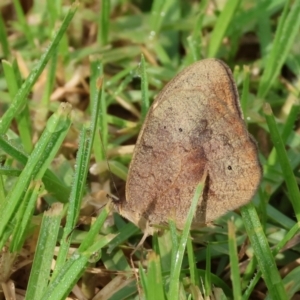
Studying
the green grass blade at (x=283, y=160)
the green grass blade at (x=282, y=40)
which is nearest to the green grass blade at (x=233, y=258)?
the green grass blade at (x=283, y=160)

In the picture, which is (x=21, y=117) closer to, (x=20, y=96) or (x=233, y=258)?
(x=20, y=96)

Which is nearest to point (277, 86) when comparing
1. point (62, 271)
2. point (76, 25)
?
point (76, 25)

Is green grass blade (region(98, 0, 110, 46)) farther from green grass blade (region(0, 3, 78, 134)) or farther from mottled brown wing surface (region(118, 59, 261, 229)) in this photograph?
mottled brown wing surface (region(118, 59, 261, 229))

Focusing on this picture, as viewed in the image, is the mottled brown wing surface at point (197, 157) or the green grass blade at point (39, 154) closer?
the green grass blade at point (39, 154)

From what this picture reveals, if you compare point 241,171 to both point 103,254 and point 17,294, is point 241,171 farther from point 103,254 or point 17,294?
point 17,294

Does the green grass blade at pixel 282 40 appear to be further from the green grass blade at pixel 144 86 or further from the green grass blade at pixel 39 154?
the green grass blade at pixel 39 154

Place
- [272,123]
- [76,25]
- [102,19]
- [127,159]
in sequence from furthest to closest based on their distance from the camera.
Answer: [76,25], [102,19], [127,159], [272,123]

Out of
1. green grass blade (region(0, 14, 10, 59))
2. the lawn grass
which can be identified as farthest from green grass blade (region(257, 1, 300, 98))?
green grass blade (region(0, 14, 10, 59))
